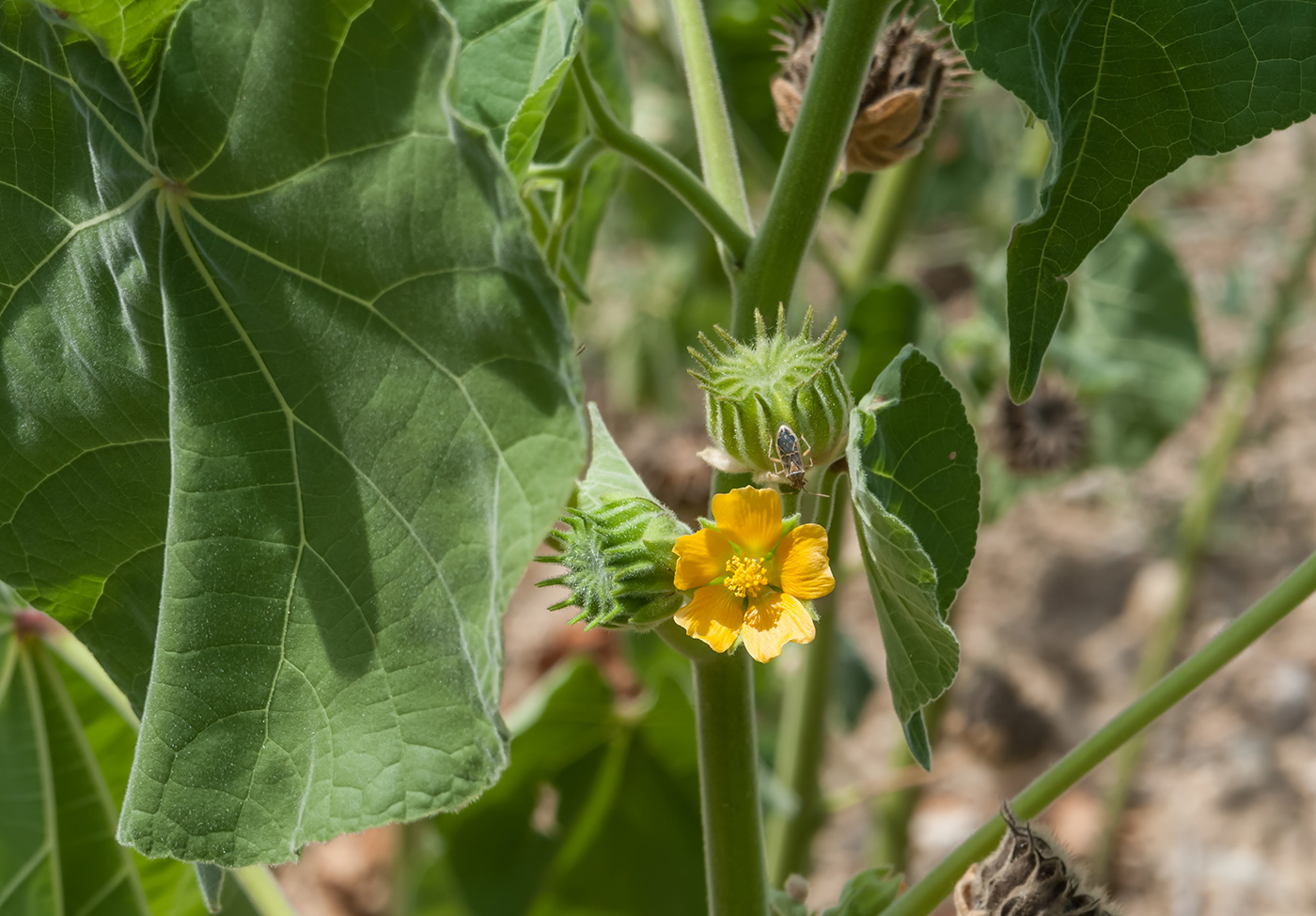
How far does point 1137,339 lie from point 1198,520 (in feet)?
1.77

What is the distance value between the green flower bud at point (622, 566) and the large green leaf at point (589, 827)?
1067mm

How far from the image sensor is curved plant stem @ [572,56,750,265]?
0.84 metres

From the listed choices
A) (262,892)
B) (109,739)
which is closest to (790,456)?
(262,892)

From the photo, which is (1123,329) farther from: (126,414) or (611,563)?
(126,414)

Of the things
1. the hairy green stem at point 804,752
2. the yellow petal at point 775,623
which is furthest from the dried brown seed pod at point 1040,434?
the yellow petal at point 775,623

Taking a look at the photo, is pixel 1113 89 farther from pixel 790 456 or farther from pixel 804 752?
pixel 804 752

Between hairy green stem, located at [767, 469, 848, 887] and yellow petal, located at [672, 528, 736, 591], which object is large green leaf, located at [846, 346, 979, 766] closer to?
yellow petal, located at [672, 528, 736, 591]

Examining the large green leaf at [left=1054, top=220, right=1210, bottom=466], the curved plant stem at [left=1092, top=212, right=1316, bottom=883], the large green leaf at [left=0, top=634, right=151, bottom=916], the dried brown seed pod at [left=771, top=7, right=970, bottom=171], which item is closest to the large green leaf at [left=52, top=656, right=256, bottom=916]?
the large green leaf at [left=0, top=634, right=151, bottom=916]

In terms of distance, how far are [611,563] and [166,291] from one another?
32cm

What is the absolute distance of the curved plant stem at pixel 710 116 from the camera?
3.01 ft

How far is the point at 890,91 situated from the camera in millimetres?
989

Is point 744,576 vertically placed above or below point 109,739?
above

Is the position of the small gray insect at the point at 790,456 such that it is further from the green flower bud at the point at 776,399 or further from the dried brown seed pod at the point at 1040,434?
the dried brown seed pod at the point at 1040,434

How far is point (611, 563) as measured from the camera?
77cm
